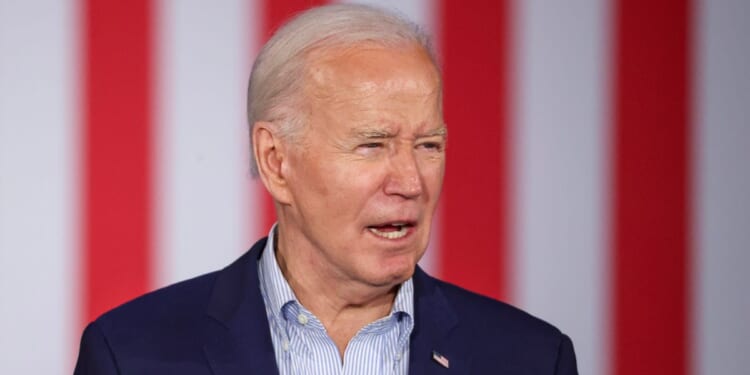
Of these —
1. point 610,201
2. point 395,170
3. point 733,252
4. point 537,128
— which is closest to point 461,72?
point 537,128

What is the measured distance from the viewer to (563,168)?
8.78 ft

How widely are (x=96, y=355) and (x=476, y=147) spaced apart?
103cm

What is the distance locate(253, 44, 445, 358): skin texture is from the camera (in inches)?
70.0

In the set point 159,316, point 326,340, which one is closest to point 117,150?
point 159,316

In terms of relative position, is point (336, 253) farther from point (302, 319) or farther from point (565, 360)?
point (565, 360)

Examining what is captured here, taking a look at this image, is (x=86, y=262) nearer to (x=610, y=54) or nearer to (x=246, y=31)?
(x=246, y=31)

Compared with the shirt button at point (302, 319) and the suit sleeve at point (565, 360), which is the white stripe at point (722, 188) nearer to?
the suit sleeve at point (565, 360)

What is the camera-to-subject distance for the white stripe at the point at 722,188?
2.72 m

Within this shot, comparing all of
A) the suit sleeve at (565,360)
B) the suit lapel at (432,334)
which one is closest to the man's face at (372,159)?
the suit lapel at (432,334)

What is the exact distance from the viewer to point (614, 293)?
8.89ft

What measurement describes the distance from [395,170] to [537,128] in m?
0.94

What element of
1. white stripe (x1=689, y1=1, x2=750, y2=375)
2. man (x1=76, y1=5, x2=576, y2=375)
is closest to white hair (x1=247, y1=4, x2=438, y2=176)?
man (x1=76, y1=5, x2=576, y2=375)

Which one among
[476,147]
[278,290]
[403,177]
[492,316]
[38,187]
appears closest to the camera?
[403,177]

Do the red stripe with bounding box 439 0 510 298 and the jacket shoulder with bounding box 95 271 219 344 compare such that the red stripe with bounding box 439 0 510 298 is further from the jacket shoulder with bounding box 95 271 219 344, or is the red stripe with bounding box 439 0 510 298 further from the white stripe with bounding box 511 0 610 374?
the jacket shoulder with bounding box 95 271 219 344
